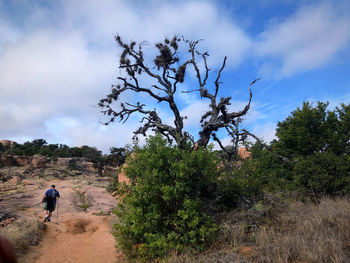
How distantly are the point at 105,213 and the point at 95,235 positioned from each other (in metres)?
4.50

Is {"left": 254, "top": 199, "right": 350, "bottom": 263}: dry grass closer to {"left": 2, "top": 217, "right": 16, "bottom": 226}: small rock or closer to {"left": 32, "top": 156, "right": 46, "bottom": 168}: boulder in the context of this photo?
{"left": 2, "top": 217, "right": 16, "bottom": 226}: small rock

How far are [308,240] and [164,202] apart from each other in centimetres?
369

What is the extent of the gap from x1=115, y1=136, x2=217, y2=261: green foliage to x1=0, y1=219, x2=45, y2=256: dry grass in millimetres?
3498

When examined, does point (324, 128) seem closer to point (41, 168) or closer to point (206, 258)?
point (206, 258)

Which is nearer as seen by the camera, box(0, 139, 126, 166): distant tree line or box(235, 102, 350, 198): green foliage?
box(235, 102, 350, 198): green foliage

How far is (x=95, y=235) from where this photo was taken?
1022 centimetres

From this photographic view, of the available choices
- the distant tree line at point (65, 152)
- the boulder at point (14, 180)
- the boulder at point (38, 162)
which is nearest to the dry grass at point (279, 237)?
the boulder at point (14, 180)

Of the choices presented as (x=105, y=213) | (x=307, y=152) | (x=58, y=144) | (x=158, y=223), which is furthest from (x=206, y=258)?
(x=58, y=144)

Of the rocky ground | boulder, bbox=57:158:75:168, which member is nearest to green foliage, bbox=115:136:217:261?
the rocky ground

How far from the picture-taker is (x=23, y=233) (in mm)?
8203

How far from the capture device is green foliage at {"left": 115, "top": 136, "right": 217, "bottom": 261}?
610cm

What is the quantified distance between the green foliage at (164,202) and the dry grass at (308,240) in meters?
1.57

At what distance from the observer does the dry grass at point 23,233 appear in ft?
24.8

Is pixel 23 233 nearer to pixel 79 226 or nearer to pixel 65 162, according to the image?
pixel 79 226
